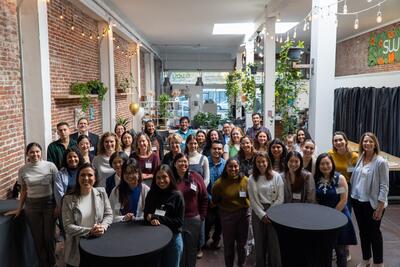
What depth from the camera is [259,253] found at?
3734 millimetres

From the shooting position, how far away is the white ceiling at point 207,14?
790 cm

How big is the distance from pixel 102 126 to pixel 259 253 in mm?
5763

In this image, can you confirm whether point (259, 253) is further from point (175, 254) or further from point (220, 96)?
point (220, 96)

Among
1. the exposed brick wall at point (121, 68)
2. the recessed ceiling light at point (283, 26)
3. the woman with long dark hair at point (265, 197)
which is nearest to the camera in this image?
the woman with long dark hair at point (265, 197)

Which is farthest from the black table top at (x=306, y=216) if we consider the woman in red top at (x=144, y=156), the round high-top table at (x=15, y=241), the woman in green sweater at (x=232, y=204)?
the round high-top table at (x=15, y=241)

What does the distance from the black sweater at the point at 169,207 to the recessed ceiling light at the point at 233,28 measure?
829 cm

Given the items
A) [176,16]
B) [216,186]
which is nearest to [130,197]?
[216,186]

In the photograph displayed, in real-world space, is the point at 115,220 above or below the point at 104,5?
below

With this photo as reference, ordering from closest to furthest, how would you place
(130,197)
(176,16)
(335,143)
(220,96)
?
(130,197) → (335,143) → (176,16) → (220,96)

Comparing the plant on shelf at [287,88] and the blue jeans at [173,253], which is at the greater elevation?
the plant on shelf at [287,88]

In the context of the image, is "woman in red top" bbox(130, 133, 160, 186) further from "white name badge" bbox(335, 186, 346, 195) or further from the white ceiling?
the white ceiling

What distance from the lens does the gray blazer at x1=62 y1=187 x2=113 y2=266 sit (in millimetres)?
2979

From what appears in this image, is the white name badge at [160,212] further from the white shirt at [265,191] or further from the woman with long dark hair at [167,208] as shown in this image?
the white shirt at [265,191]

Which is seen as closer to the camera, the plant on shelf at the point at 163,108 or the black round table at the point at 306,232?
the black round table at the point at 306,232
